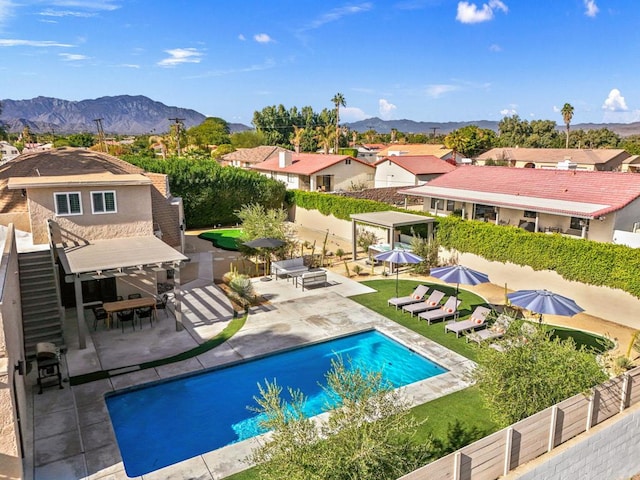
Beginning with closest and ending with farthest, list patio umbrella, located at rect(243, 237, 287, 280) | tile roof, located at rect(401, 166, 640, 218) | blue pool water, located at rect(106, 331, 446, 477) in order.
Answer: blue pool water, located at rect(106, 331, 446, 477) < patio umbrella, located at rect(243, 237, 287, 280) < tile roof, located at rect(401, 166, 640, 218)

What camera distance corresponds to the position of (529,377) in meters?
10.2

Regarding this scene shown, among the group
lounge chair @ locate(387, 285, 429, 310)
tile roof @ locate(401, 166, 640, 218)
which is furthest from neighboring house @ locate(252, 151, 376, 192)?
lounge chair @ locate(387, 285, 429, 310)

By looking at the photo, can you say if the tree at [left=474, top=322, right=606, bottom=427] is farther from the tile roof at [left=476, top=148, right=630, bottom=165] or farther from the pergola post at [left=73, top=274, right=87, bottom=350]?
the tile roof at [left=476, top=148, right=630, bottom=165]

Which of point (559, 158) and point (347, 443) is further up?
point (559, 158)

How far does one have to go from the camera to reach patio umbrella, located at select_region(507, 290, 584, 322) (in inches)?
608

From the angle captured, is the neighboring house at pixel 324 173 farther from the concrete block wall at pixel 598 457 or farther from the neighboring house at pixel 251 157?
the concrete block wall at pixel 598 457

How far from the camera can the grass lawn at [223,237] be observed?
1347 inches

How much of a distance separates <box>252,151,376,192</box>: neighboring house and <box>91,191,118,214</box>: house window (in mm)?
29914

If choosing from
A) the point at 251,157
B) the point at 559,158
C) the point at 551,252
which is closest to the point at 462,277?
the point at 551,252

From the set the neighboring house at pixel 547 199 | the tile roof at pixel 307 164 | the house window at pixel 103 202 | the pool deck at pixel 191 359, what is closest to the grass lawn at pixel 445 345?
the pool deck at pixel 191 359

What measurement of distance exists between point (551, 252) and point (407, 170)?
30.3 meters

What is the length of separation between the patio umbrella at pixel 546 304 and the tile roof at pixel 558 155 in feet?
203

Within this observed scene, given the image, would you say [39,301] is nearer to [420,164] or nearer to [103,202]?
[103,202]

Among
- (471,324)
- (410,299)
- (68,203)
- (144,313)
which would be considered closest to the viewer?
(471,324)
